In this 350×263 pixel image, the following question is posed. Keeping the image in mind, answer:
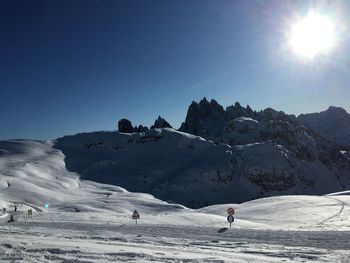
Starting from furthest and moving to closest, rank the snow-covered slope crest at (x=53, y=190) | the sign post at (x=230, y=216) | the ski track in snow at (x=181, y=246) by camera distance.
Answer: the snow-covered slope crest at (x=53, y=190) → the sign post at (x=230, y=216) → the ski track in snow at (x=181, y=246)

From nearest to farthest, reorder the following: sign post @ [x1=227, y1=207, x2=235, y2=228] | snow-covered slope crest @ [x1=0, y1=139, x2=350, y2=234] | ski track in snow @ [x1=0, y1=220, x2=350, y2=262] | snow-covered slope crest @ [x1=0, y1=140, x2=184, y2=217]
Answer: ski track in snow @ [x1=0, y1=220, x2=350, y2=262] → sign post @ [x1=227, y1=207, x2=235, y2=228] → snow-covered slope crest @ [x1=0, y1=139, x2=350, y2=234] → snow-covered slope crest @ [x1=0, y1=140, x2=184, y2=217]

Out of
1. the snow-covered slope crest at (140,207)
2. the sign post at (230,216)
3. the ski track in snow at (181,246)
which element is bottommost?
the ski track in snow at (181,246)

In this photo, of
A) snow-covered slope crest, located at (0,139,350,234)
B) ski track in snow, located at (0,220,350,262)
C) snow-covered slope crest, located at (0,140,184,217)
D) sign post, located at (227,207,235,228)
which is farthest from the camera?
snow-covered slope crest, located at (0,140,184,217)

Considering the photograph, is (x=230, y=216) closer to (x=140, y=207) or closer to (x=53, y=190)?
(x=140, y=207)


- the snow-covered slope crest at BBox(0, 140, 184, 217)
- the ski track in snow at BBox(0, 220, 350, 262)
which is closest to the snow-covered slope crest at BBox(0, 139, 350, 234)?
the snow-covered slope crest at BBox(0, 140, 184, 217)

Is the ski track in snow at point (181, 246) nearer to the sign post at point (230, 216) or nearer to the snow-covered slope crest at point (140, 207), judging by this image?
the sign post at point (230, 216)

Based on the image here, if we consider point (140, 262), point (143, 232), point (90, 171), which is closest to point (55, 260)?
point (140, 262)

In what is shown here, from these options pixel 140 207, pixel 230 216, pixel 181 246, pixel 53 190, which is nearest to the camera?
pixel 181 246

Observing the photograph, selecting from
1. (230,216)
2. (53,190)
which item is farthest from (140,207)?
(230,216)

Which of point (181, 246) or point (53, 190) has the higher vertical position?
point (53, 190)

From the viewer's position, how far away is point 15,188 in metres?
96.6

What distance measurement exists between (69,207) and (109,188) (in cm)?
6761

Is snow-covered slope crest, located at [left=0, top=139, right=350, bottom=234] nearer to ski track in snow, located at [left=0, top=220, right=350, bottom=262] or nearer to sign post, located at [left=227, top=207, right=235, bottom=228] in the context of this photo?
sign post, located at [left=227, top=207, right=235, bottom=228]

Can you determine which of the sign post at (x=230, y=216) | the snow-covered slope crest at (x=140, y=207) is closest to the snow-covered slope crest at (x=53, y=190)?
the snow-covered slope crest at (x=140, y=207)
